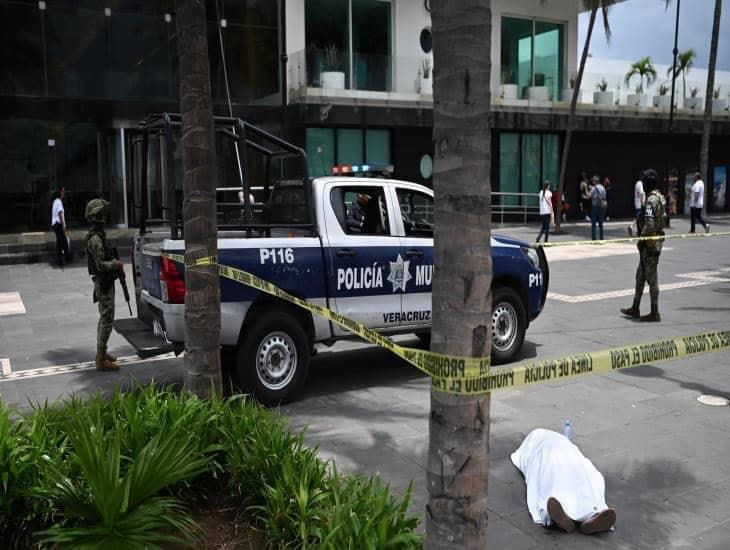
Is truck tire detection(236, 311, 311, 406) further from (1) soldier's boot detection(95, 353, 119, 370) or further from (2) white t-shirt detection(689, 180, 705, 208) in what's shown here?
(2) white t-shirt detection(689, 180, 705, 208)

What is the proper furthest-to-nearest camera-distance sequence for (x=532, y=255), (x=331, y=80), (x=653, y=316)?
(x=331, y=80)
(x=653, y=316)
(x=532, y=255)

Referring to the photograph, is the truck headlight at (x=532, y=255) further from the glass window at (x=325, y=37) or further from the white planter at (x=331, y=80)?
the glass window at (x=325, y=37)

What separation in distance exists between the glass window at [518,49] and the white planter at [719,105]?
1044 cm

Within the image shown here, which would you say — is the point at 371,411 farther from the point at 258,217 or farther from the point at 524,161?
the point at 524,161

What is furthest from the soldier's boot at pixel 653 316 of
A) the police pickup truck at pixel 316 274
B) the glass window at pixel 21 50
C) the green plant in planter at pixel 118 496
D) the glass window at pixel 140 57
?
the glass window at pixel 21 50

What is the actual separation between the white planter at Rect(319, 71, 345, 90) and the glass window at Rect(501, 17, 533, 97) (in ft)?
25.7

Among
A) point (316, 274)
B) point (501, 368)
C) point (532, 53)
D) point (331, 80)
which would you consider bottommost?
point (501, 368)

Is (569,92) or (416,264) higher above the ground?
(569,92)

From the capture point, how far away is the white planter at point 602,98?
3014cm

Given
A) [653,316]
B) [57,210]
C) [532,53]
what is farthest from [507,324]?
[532,53]

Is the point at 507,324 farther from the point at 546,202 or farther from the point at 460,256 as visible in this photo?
the point at 546,202

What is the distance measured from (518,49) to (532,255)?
77.3ft

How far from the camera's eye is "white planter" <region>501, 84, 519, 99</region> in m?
27.7

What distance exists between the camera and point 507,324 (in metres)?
8.38
